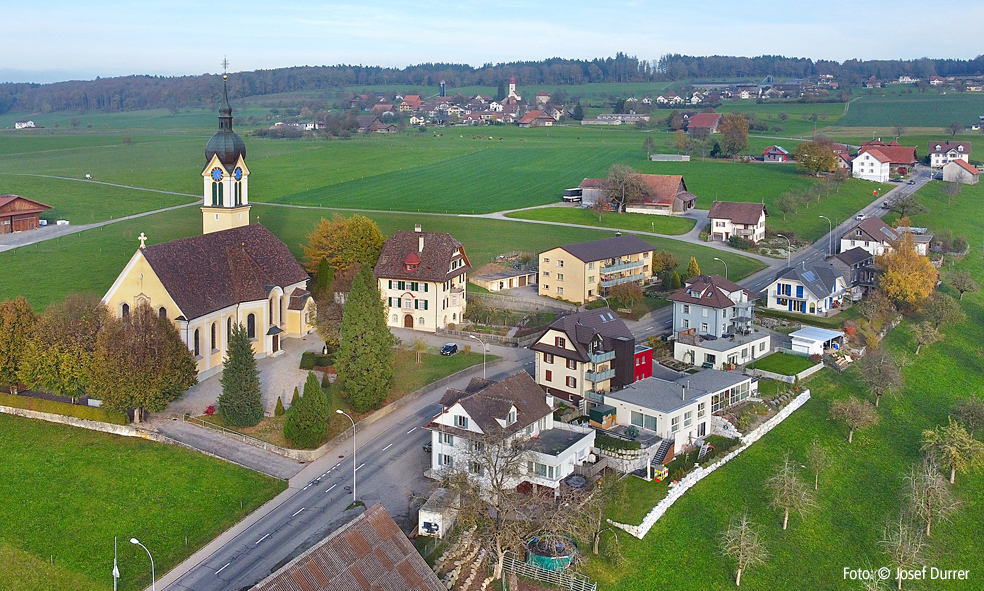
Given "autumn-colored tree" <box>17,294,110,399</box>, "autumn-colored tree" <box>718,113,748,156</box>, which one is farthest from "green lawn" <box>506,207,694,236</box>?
"autumn-colored tree" <box>17,294,110,399</box>

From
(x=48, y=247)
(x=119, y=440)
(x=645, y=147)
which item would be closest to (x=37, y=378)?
(x=119, y=440)

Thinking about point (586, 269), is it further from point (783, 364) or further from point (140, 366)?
point (140, 366)

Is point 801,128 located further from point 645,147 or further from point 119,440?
point 119,440

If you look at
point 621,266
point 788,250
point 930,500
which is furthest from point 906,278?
point 930,500

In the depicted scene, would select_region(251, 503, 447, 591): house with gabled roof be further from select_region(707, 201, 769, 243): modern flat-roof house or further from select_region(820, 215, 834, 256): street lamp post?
select_region(707, 201, 769, 243): modern flat-roof house

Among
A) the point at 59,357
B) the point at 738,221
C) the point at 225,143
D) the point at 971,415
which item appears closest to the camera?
the point at 59,357

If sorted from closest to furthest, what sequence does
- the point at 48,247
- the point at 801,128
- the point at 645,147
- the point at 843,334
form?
the point at 843,334 → the point at 48,247 → the point at 645,147 → the point at 801,128

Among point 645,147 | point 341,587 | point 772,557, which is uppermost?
point 645,147

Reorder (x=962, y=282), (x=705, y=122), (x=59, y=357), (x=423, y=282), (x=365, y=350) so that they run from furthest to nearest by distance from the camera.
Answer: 1. (x=705, y=122)
2. (x=962, y=282)
3. (x=423, y=282)
4. (x=365, y=350)
5. (x=59, y=357)
